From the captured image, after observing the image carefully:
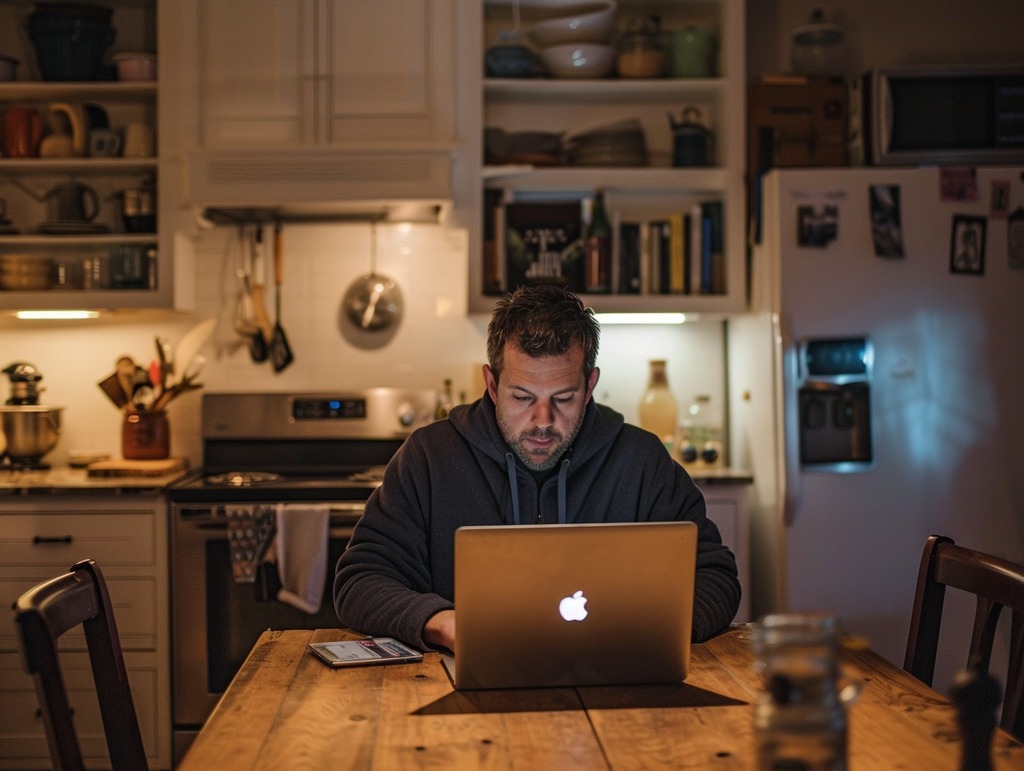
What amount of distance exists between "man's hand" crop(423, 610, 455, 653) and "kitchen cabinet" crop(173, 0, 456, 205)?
227cm

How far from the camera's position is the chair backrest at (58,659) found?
144 cm

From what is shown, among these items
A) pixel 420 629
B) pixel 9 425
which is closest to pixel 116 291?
pixel 9 425

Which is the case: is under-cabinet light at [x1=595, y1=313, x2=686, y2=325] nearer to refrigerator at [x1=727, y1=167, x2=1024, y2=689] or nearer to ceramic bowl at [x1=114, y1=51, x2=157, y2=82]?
refrigerator at [x1=727, y1=167, x2=1024, y2=689]

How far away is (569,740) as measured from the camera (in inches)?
55.9

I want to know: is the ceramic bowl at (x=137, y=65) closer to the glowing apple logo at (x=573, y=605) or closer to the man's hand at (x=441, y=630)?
the man's hand at (x=441, y=630)

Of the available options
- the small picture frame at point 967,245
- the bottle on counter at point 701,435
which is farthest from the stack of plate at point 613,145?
the small picture frame at point 967,245

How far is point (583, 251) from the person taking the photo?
3941 mm

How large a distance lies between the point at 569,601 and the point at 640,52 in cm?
286

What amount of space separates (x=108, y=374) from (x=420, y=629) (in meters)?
2.69

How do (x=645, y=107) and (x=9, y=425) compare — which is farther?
(x=645, y=107)

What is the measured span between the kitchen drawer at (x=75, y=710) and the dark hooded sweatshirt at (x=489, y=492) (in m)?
1.70

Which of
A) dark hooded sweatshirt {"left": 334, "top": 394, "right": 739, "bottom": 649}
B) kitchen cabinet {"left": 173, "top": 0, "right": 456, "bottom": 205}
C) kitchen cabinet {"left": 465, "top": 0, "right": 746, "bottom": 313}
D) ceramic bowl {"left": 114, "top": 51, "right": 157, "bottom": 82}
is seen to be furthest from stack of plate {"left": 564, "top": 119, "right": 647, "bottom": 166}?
dark hooded sweatshirt {"left": 334, "top": 394, "right": 739, "bottom": 649}

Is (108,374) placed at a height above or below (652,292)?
below

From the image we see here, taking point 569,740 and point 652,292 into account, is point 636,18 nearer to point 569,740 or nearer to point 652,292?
point 652,292
